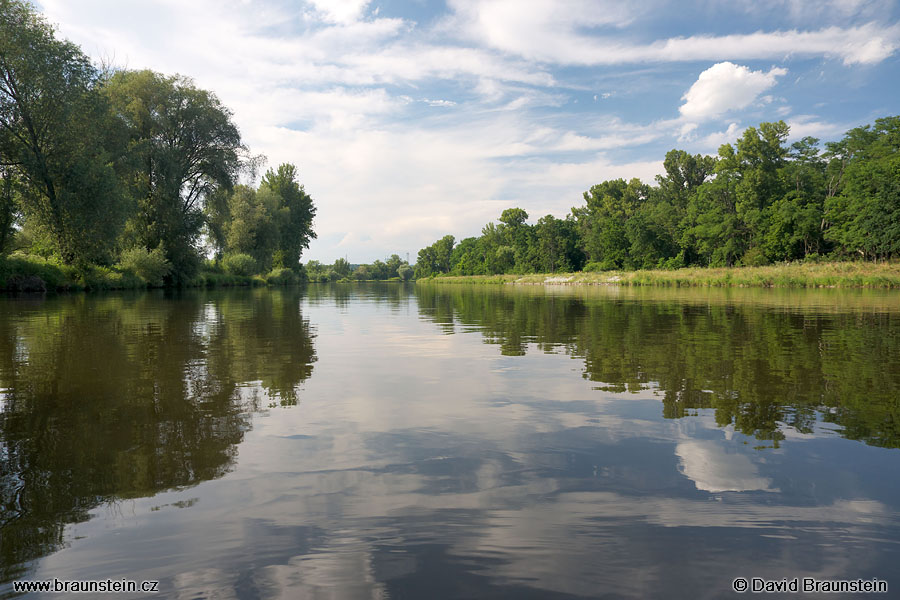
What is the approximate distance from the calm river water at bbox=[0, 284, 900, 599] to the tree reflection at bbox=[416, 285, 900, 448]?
0.24 feet

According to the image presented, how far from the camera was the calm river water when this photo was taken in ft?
9.35

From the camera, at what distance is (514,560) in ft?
9.59

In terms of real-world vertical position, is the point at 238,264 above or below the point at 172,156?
below

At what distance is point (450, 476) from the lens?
A: 4.13 metres

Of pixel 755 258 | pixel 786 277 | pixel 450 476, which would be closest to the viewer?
pixel 450 476

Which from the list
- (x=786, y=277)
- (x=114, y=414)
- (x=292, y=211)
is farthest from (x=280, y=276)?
(x=114, y=414)

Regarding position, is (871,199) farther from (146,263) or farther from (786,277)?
(146,263)

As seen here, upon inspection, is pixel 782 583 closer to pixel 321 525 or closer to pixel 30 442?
pixel 321 525

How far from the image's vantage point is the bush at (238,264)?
63781 millimetres

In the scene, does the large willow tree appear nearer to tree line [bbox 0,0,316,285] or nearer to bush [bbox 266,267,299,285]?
tree line [bbox 0,0,316,285]

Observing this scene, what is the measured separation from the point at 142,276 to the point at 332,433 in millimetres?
44839

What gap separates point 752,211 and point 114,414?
81954 mm

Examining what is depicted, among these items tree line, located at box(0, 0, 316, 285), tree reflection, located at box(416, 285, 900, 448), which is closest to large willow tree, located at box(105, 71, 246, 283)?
tree line, located at box(0, 0, 316, 285)

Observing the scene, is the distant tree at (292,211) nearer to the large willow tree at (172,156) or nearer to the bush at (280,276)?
the bush at (280,276)
